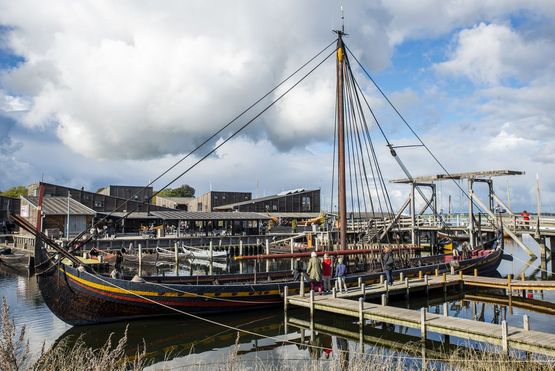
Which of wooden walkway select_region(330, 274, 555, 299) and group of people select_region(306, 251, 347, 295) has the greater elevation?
group of people select_region(306, 251, 347, 295)

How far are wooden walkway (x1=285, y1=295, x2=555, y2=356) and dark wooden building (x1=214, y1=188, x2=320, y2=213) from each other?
51630 mm

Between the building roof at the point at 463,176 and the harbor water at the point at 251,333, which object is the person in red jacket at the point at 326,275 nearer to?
the harbor water at the point at 251,333

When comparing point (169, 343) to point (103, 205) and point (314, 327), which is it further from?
point (103, 205)

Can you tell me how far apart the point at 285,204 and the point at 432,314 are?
58.8 m

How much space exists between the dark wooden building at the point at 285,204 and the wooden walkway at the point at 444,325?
169 ft

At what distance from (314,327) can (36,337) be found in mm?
10605

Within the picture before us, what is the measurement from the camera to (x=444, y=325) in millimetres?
14742

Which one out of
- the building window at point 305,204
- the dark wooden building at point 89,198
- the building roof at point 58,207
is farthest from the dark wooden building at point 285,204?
the building roof at point 58,207

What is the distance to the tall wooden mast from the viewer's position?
23484 mm

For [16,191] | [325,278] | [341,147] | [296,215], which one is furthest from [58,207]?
[16,191]

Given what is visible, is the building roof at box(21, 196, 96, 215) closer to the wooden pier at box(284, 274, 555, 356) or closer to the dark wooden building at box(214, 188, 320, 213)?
the dark wooden building at box(214, 188, 320, 213)

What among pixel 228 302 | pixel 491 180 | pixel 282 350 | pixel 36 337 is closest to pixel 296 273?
pixel 228 302


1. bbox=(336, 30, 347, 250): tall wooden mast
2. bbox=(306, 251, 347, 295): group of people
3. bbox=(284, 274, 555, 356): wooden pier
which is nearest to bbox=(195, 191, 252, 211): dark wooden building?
bbox=(336, 30, 347, 250): tall wooden mast

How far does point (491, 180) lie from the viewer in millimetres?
42031
